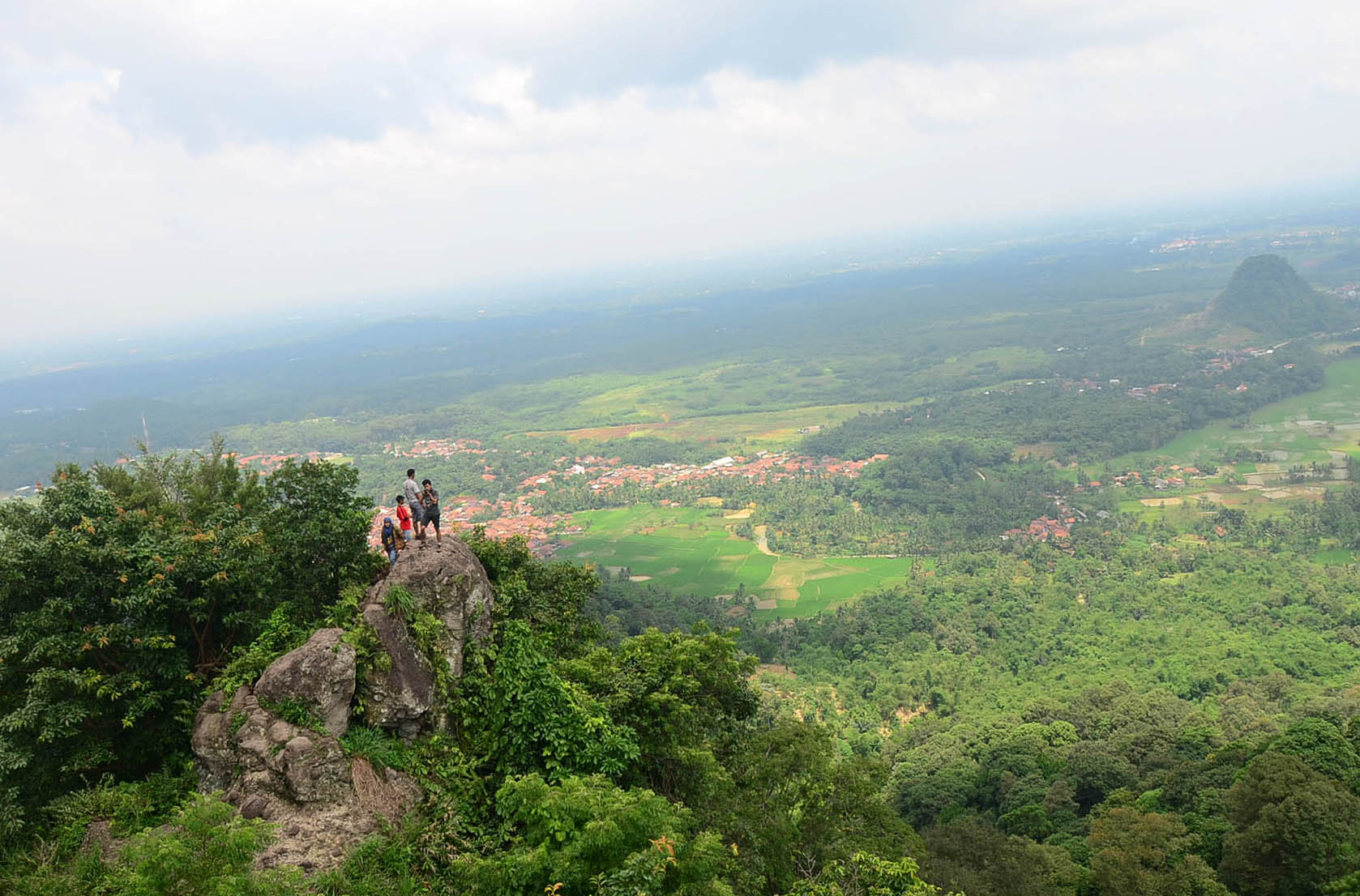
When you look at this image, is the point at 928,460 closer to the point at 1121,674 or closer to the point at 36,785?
the point at 1121,674

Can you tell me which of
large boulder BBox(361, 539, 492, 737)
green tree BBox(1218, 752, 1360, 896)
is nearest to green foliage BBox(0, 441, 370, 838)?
large boulder BBox(361, 539, 492, 737)

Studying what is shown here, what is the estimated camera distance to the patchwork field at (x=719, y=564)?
5731 centimetres

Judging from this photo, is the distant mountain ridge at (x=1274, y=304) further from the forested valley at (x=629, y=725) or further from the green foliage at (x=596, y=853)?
the green foliage at (x=596, y=853)

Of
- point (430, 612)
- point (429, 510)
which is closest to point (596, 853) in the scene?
point (430, 612)

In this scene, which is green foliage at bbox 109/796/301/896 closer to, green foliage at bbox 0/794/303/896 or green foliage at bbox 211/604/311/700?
green foliage at bbox 0/794/303/896

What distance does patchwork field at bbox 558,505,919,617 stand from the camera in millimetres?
57312

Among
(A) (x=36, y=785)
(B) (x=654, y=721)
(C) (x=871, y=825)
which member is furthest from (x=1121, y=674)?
(A) (x=36, y=785)

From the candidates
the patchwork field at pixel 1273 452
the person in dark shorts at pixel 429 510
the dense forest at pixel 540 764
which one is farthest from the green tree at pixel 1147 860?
the patchwork field at pixel 1273 452

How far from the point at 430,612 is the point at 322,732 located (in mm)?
2742

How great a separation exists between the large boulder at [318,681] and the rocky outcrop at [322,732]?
0.01m

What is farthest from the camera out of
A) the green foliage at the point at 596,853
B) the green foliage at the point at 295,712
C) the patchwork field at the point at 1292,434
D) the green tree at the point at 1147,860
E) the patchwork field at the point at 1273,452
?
the patchwork field at the point at 1292,434

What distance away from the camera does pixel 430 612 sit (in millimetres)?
12672

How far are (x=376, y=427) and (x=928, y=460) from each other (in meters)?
93.8

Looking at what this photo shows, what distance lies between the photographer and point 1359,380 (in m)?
95.9
